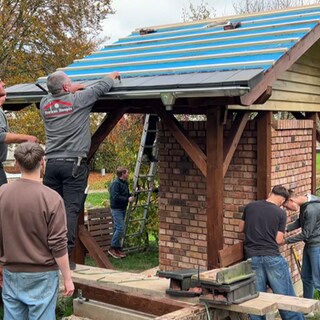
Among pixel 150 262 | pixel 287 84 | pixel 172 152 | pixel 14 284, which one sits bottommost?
pixel 150 262

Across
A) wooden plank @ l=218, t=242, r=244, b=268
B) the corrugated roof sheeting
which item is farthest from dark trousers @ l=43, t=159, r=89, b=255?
wooden plank @ l=218, t=242, r=244, b=268

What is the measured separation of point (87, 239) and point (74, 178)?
203 cm

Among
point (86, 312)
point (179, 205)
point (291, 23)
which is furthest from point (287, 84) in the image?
point (86, 312)

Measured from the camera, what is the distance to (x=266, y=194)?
732 cm

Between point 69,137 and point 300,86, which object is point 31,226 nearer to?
point 69,137

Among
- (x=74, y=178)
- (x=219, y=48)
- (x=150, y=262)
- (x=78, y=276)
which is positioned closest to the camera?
(x=74, y=178)

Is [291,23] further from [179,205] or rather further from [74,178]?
[74,178]

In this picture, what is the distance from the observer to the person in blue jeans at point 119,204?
36.6ft

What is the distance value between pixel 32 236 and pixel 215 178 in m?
2.68

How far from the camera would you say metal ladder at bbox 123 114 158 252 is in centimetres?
1071

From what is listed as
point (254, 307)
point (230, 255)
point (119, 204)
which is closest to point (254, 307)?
point (254, 307)

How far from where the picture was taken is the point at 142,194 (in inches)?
455

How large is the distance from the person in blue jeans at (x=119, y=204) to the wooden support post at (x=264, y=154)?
4.25 m

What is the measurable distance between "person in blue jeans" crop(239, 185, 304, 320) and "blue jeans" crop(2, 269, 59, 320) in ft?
10.1
